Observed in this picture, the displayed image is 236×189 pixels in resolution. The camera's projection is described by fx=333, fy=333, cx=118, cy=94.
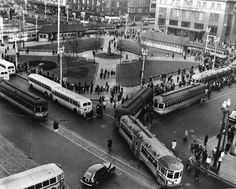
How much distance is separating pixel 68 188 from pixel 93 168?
8.02 feet

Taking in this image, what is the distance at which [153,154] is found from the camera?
89.9 feet

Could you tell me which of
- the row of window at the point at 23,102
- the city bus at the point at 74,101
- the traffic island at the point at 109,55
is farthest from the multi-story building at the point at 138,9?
the row of window at the point at 23,102

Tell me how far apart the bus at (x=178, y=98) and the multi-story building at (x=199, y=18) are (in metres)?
46.8

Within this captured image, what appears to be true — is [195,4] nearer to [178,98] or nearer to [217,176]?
[178,98]

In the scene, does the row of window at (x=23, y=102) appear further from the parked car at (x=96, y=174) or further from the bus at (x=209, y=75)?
the bus at (x=209, y=75)

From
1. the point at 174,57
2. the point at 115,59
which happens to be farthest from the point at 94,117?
the point at 174,57

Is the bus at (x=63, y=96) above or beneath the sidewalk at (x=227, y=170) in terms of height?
above

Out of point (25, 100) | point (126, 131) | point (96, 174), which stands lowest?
point (96, 174)

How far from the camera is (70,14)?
127125 mm

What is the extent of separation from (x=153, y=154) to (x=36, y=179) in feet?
31.8

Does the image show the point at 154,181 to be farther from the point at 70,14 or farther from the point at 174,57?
the point at 70,14

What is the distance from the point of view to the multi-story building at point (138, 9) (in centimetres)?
12678

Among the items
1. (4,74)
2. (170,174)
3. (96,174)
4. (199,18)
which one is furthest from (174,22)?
(96,174)

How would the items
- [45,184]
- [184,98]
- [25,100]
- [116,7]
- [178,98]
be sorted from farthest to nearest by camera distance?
[116,7]
[184,98]
[178,98]
[25,100]
[45,184]
